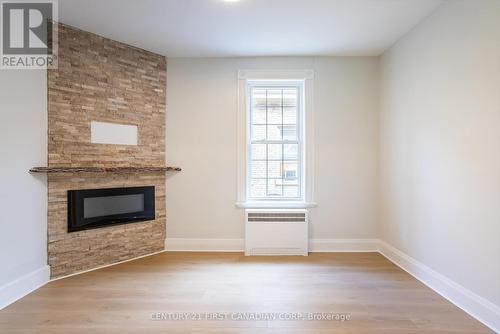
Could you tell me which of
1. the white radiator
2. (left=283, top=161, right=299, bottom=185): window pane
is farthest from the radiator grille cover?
(left=283, top=161, right=299, bottom=185): window pane

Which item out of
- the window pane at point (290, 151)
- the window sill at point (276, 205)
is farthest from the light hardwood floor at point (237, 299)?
the window pane at point (290, 151)

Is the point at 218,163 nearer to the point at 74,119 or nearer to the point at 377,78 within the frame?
the point at 74,119

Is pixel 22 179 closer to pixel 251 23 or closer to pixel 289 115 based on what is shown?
pixel 251 23

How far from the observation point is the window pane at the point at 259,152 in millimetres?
4141

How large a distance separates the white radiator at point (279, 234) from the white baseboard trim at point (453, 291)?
1148 mm

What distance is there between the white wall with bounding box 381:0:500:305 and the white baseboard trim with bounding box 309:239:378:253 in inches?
18.8

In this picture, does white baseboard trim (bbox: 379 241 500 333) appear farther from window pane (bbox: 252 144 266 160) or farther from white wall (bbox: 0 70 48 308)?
white wall (bbox: 0 70 48 308)

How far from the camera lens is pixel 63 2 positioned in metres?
2.69

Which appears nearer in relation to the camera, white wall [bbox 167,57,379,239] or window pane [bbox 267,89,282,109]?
white wall [bbox 167,57,379,239]

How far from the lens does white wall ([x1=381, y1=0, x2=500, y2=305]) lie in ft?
7.00

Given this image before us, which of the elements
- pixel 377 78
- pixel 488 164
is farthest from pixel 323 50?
pixel 488 164

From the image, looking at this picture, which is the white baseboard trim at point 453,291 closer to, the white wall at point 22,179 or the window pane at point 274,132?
the window pane at point 274,132

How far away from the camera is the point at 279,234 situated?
3.81 m

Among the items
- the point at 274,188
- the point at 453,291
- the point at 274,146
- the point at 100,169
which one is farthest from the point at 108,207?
the point at 453,291
